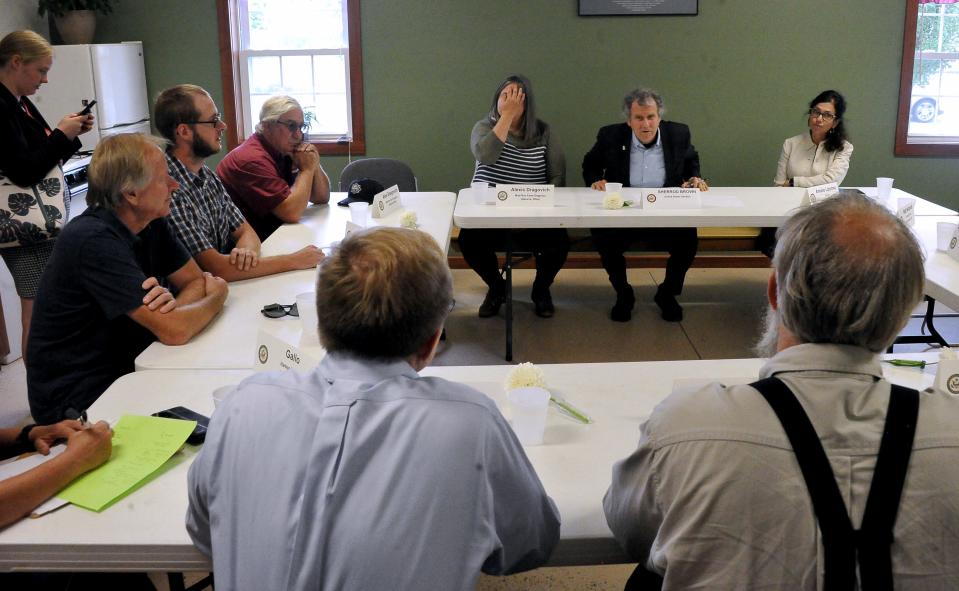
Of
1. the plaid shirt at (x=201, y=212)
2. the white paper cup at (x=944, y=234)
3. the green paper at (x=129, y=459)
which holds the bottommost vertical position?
the green paper at (x=129, y=459)

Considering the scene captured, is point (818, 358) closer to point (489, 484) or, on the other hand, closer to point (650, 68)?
point (489, 484)

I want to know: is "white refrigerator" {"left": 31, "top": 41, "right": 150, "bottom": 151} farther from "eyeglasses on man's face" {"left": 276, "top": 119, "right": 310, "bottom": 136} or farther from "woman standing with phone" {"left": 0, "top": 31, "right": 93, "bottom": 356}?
"eyeglasses on man's face" {"left": 276, "top": 119, "right": 310, "bottom": 136}

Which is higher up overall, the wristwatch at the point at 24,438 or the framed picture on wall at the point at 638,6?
the framed picture on wall at the point at 638,6

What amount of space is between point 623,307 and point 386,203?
5.05ft

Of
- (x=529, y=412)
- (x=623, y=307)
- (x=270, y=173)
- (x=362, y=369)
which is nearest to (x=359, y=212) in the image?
(x=270, y=173)

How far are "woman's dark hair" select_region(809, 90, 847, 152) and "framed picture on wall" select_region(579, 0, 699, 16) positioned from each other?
3.12 ft

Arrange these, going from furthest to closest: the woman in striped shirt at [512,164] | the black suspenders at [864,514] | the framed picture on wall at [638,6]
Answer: the framed picture on wall at [638,6], the woman in striped shirt at [512,164], the black suspenders at [864,514]

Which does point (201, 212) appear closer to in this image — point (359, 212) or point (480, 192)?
point (359, 212)

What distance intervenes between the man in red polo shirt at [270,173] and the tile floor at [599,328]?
0.99 meters

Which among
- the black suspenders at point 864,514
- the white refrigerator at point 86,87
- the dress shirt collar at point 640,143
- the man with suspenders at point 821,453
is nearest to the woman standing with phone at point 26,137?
the white refrigerator at point 86,87

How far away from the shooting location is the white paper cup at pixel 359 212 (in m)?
3.64

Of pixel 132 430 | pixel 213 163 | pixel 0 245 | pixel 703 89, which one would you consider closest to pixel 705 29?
pixel 703 89

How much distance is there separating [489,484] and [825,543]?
429 millimetres

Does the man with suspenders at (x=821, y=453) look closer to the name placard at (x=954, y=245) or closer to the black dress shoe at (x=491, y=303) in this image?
the name placard at (x=954, y=245)
